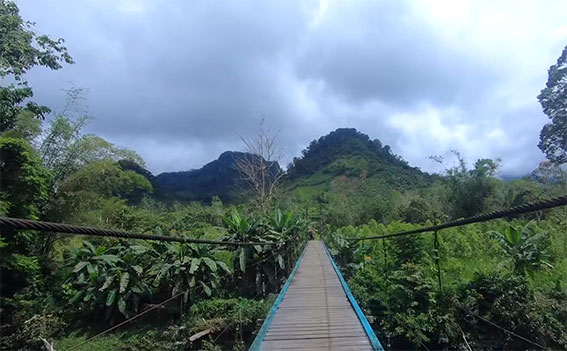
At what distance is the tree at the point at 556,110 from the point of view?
13.5 m

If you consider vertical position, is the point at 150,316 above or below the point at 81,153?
below

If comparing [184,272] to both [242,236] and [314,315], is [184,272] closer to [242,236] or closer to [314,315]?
[242,236]

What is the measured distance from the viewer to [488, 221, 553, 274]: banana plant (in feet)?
20.3

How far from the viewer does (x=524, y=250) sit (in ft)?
20.8

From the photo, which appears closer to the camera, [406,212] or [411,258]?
[411,258]

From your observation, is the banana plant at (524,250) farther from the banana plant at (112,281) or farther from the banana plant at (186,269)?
the banana plant at (112,281)

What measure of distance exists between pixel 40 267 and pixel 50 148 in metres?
3.09

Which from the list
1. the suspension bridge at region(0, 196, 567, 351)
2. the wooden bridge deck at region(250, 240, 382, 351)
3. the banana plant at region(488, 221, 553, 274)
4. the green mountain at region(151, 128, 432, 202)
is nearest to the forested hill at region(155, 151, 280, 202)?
the green mountain at region(151, 128, 432, 202)

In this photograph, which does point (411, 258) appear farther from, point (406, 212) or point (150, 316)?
point (406, 212)

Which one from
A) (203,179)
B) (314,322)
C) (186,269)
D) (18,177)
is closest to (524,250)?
(314,322)

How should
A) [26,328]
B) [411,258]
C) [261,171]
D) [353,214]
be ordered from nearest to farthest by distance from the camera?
1. [26,328]
2. [411,258]
3. [261,171]
4. [353,214]

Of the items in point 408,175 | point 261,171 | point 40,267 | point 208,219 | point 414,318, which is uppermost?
point 408,175

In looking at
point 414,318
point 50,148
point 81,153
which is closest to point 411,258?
point 414,318

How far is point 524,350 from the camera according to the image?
489 centimetres
